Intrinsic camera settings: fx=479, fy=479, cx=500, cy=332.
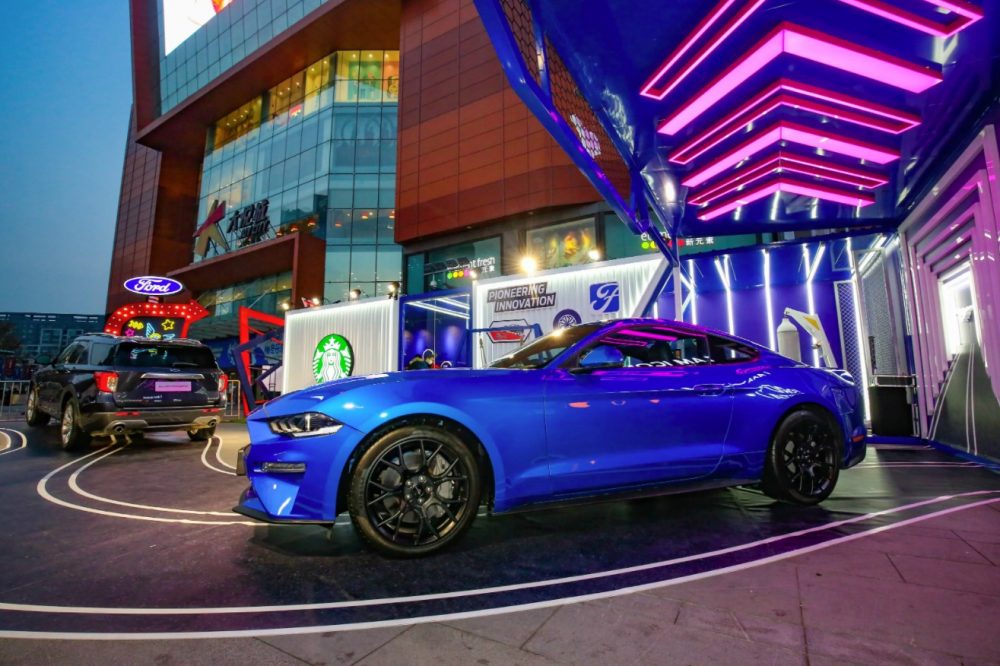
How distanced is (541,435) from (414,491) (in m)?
0.76

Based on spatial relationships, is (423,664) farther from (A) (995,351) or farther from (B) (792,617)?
(A) (995,351)

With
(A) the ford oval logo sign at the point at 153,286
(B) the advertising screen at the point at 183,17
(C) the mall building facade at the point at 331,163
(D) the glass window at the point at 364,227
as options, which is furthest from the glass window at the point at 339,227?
(B) the advertising screen at the point at 183,17

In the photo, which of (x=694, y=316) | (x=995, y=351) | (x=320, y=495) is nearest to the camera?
(x=320, y=495)

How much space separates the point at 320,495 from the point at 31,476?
4694 millimetres

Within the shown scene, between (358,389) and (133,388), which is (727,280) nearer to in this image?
(358,389)

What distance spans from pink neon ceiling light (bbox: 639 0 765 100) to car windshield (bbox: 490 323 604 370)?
264 cm

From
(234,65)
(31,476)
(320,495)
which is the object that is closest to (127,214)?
(234,65)

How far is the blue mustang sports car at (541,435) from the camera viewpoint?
8.14ft

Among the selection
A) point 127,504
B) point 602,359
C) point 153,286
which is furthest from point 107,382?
point 153,286

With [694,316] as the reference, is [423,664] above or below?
below

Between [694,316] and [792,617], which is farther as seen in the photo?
[694,316]

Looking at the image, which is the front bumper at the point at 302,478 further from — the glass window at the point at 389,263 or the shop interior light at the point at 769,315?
the glass window at the point at 389,263

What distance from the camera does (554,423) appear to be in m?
2.78

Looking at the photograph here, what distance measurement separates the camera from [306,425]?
99.0 inches
